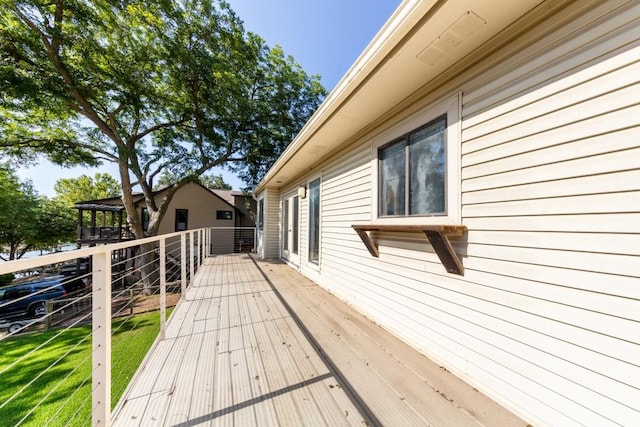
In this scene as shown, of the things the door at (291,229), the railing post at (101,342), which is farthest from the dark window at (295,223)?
the railing post at (101,342)

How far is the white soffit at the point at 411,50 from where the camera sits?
1553mm

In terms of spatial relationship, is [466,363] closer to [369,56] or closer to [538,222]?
[538,222]

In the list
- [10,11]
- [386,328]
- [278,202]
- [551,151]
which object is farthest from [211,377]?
[10,11]

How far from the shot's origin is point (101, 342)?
139 centimetres

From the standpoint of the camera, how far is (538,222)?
1.54 meters

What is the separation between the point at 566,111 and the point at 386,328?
245cm

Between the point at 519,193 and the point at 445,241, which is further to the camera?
the point at 445,241

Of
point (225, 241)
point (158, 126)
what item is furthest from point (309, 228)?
point (225, 241)

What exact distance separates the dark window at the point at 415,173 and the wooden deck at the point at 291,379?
1.37 metres

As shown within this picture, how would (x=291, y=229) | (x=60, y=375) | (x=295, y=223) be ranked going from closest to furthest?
(x=60, y=375) → (x=295, y=223) → (x=291, y=229)

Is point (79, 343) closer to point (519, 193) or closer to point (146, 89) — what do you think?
point (519, 193)

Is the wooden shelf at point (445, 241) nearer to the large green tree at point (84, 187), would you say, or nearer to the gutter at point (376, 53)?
the gutter at point (376, 53)

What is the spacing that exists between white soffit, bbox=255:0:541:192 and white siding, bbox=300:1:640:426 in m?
0.26

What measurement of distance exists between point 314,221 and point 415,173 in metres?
3.00
